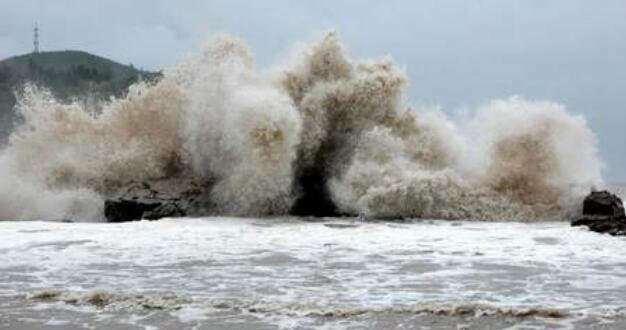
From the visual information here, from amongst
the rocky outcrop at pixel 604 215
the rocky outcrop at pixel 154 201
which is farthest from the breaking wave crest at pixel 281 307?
the rocky outcrop at pixel 154 201

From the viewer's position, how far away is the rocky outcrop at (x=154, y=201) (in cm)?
1496

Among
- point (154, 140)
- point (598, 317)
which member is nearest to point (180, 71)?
point (154, 140)

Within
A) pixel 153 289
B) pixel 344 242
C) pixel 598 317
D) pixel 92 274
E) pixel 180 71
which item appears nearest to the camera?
pixel 598 317

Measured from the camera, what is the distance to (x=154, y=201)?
600 inches

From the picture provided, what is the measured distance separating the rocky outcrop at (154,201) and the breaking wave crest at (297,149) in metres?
0.47

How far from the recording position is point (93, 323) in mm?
6246

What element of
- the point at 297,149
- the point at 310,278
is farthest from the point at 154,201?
the point at 310,278

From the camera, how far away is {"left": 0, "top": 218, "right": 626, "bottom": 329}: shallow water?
627cm

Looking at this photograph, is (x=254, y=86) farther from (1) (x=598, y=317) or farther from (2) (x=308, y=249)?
(1) (x=598, y=317)

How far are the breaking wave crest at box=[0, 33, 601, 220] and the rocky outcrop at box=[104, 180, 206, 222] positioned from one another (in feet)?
1.54

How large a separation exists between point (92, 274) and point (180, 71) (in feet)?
36.8

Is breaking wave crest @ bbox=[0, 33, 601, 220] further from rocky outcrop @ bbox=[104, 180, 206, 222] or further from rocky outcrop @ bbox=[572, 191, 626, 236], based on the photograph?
rocky outcrop @ bbox=[572, 191, 626, 236]

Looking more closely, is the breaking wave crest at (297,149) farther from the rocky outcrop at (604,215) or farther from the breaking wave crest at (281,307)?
the breaking wave crest at (281,307)

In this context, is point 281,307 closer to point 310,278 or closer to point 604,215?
point 310,278
